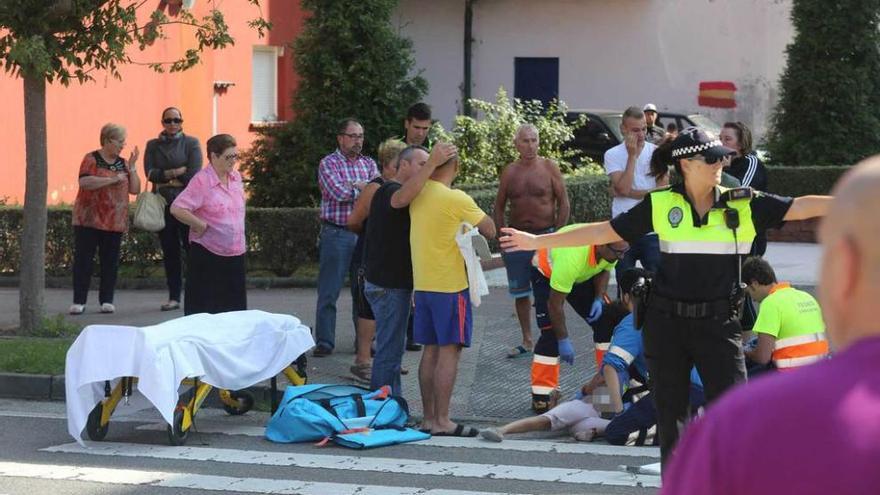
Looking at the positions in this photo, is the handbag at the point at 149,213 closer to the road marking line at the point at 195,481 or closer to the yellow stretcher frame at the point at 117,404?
the yellow stretcher frame at the point at 117,404

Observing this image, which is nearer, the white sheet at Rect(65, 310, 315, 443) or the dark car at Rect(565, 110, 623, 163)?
the white sheet at Rect(65, 310, 315, 443)

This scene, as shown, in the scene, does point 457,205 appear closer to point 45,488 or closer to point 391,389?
point 391,389

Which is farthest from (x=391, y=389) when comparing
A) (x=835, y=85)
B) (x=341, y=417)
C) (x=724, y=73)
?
(x=724, y=73)

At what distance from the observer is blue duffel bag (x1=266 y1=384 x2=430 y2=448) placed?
8.33 metres

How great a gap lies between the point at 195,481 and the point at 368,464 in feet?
3.21

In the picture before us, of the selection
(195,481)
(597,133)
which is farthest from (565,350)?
(597,133)

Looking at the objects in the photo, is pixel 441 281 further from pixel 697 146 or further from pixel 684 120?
pixel 684 120

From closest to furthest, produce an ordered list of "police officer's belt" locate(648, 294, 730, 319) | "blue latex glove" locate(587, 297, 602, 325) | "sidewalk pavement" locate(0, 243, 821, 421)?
1. "police officer's belt" locate(648, 294, 730, 319)
2. "blue latex glove" locate(587, 297, 602, 325)
3. "sidewalk pavement" locate(0, 243, 821, 421)

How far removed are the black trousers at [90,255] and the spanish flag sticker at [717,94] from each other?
64.3 ft

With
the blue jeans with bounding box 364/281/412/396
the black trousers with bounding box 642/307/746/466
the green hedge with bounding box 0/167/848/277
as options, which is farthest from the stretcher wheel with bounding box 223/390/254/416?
the green hedge with bounding box 0/167/848/277

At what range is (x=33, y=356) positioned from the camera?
1023 cm

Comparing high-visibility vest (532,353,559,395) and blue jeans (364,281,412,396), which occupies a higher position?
blue jeans (364,281,412,396)

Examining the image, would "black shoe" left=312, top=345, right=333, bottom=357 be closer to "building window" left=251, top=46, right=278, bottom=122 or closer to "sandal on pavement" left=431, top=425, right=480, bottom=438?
"sandal on pavement" left=431, top=425, right=480, bottom=438

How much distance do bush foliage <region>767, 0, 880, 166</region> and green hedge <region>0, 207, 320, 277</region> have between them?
974 cm
